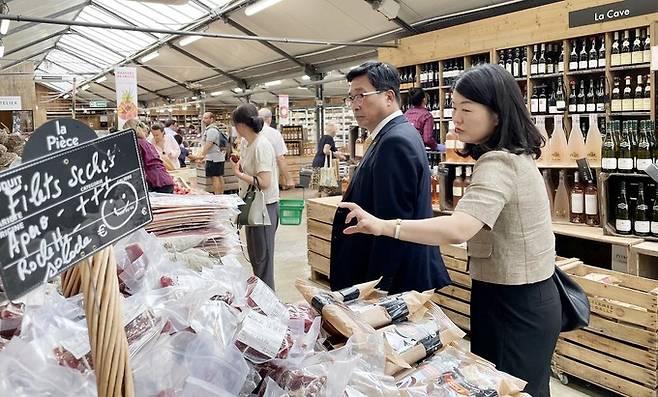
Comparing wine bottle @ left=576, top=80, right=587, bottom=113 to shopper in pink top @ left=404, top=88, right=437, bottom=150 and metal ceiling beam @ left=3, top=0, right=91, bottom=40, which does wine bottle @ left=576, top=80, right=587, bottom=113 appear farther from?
metal ceiling beam @ left=3, top=0, right=91, bottom=40

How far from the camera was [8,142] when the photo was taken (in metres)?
2.80

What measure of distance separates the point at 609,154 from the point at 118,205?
3.40 metres

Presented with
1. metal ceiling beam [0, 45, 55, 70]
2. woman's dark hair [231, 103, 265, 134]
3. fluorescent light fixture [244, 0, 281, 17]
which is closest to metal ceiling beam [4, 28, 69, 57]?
metal ceiling beam [0, 45, 55, 70]

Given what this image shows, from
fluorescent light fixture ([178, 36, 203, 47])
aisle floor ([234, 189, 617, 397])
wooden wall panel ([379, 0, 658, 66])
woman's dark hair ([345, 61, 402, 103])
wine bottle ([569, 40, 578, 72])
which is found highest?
fluorescent light fixture ([178, 36, 203, 47])

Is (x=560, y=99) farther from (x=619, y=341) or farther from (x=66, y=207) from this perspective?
(x=66, y=207)

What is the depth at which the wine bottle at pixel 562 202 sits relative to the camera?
3.92m

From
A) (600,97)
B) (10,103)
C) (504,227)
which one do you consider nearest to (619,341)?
(504,227)

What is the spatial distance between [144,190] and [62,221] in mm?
162

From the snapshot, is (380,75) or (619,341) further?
(619,341)

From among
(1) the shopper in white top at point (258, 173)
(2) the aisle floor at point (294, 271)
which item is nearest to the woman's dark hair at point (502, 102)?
(2) the aisle floor at point (294, 271)

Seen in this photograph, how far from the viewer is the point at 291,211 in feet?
17.1

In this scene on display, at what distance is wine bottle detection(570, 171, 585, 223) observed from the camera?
3.71 meters

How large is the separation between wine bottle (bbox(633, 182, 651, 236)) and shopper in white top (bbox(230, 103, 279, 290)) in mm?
2381

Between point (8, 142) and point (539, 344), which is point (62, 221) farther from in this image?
point (8, 142)
